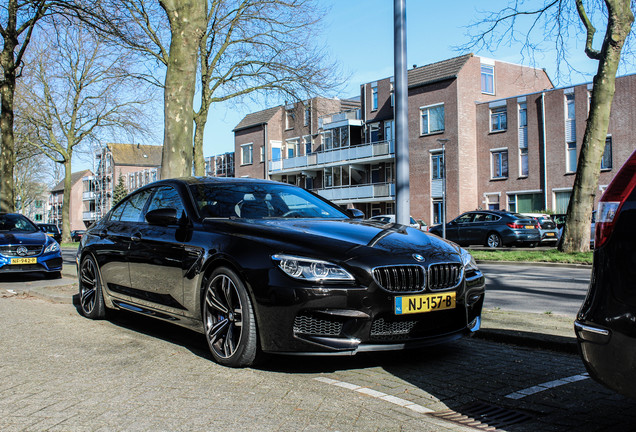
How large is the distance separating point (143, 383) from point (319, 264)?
1.39 m

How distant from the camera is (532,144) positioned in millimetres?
38781

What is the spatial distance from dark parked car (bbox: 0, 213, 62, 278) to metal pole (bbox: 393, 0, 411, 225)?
7042mm

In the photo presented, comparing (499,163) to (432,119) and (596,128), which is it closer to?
(432,119)

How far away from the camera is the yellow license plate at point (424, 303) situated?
4.04m

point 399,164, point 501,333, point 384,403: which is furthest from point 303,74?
point 384,403

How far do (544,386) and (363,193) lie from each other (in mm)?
46767

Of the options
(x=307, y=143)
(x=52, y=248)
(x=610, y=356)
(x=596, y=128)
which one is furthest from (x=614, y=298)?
(x=307, y=143)

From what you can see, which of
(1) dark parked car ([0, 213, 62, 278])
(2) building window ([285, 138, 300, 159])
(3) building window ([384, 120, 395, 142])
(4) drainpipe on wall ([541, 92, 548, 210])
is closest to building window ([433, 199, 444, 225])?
(3) building window ([384, 120, 395, 142])

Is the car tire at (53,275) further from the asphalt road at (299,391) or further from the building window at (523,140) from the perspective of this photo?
the building window at (523,140)

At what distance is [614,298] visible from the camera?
8.46ft

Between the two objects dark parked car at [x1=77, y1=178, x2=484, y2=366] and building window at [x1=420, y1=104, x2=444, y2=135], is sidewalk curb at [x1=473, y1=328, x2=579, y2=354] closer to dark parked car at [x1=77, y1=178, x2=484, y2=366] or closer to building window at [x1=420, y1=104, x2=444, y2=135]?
dark parked car at [x1=77, y1=178, x2=484, y2=366]

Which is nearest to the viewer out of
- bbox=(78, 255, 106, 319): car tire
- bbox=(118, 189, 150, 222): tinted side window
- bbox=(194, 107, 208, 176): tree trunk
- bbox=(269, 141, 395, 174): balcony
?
bbox=(118, 189, 150, 222): tinted side window

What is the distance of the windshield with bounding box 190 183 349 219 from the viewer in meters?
5.20

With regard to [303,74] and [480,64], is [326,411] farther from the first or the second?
[480,64]
